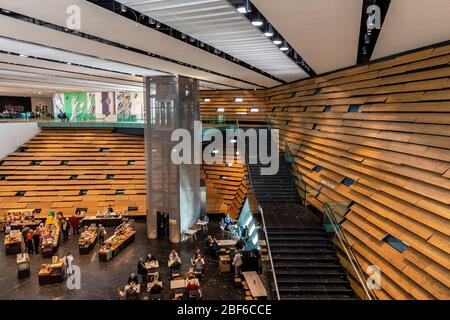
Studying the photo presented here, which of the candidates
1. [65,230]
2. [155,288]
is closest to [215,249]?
[155,288]

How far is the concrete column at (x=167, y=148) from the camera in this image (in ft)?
39.5

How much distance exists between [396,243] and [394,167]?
148 cm

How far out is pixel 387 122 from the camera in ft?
21.9

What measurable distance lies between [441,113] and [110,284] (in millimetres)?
Answer: 9032

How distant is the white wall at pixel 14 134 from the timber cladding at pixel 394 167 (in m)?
16.4

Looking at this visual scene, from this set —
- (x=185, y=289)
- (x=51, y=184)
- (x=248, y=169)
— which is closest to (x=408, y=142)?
(x=185, y=289)

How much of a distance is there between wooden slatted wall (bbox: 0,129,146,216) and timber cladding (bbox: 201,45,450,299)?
10.3 meters

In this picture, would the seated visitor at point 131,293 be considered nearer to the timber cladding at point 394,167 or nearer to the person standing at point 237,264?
the person standing at point 237,264

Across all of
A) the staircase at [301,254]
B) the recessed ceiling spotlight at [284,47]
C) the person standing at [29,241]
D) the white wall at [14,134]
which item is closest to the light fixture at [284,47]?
the recessed ceiling spotlight at [284,47]

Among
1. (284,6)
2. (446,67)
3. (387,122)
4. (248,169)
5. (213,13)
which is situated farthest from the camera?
(248,169)

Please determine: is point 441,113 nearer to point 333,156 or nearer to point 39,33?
point 333,156

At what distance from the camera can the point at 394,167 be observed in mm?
6238

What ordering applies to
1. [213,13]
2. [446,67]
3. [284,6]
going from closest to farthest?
[284,6], [213,13], [446,67]

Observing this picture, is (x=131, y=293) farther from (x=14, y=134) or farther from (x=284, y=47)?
(x=14, y=134)
